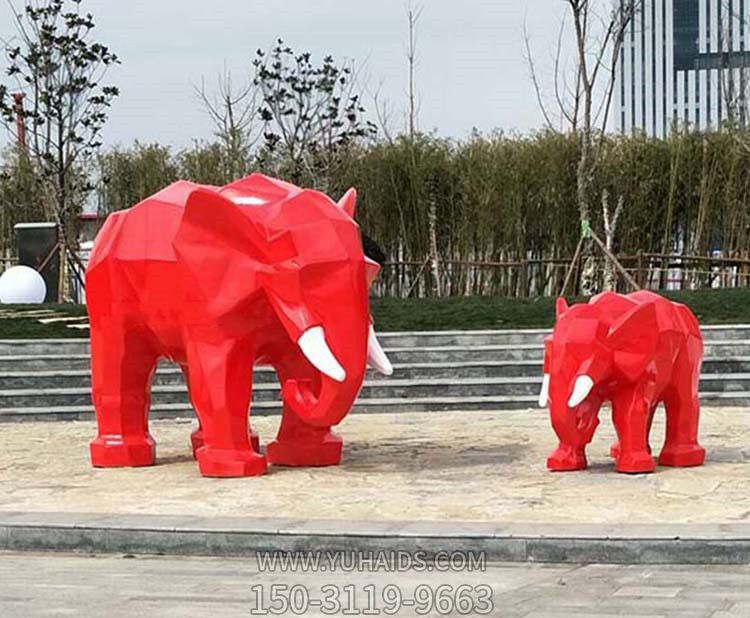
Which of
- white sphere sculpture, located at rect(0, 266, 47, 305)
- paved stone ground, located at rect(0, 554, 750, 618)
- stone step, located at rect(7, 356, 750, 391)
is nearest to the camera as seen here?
paved stone ground, located at rect(0, 554, 750, 618)

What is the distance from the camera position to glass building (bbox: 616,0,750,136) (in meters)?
23.9

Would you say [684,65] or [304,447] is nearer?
[304,447]

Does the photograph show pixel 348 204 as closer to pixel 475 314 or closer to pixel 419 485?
pixel 419 485

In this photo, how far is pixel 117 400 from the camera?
940 centimetres

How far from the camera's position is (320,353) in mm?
8008

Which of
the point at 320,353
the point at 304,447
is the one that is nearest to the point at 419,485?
the point at 320,353

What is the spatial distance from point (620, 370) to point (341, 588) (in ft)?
9.76

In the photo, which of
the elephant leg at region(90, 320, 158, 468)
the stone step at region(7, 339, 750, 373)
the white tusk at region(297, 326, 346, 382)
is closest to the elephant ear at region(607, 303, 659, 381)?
the white tusk at region(297, 326, 346, 382)

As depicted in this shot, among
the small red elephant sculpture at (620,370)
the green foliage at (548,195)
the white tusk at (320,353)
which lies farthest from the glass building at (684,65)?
the white tusk at (320,353)

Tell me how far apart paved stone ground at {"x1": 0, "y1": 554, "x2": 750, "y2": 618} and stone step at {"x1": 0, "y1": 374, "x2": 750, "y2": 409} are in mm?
6862

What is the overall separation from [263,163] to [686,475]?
16.6m

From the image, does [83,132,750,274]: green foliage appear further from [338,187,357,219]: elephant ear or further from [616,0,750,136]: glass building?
[338,187,357,219]: elephant ear

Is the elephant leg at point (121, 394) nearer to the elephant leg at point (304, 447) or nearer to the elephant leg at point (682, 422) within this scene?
the elephant leg at point (304, 447)

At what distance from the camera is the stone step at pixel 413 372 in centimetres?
1373
